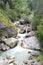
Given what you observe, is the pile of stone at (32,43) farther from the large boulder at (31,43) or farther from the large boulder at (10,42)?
the large boulder at (10,42)

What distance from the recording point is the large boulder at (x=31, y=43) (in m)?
32.2

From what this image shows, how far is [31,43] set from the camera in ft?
109

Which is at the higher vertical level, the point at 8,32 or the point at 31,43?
the point at 8,32

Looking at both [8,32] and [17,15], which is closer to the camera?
[8,32]

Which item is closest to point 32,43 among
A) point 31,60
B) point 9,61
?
point 31,60

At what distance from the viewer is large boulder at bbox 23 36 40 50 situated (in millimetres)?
32219

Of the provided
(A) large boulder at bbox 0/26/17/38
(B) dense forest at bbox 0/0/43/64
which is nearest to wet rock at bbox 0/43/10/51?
(A) large boulder at bbox 0/26/17/38

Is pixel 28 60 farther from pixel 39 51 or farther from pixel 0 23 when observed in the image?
pixel 0 23

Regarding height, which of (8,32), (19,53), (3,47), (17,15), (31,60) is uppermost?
(8,32)

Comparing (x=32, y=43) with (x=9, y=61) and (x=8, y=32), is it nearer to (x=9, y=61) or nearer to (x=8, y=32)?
(x=8, y=32)

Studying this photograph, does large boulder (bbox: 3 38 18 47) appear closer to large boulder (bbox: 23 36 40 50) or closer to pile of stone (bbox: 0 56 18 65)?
large boulder (bbox: 23 36 40 50)

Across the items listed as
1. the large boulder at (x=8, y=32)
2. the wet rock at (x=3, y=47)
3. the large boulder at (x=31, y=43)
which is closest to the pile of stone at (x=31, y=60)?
the large boulder at (x=31, y=43)

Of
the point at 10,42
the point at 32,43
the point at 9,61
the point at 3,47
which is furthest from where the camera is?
the point at 10,42

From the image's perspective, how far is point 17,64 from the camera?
2612cm
